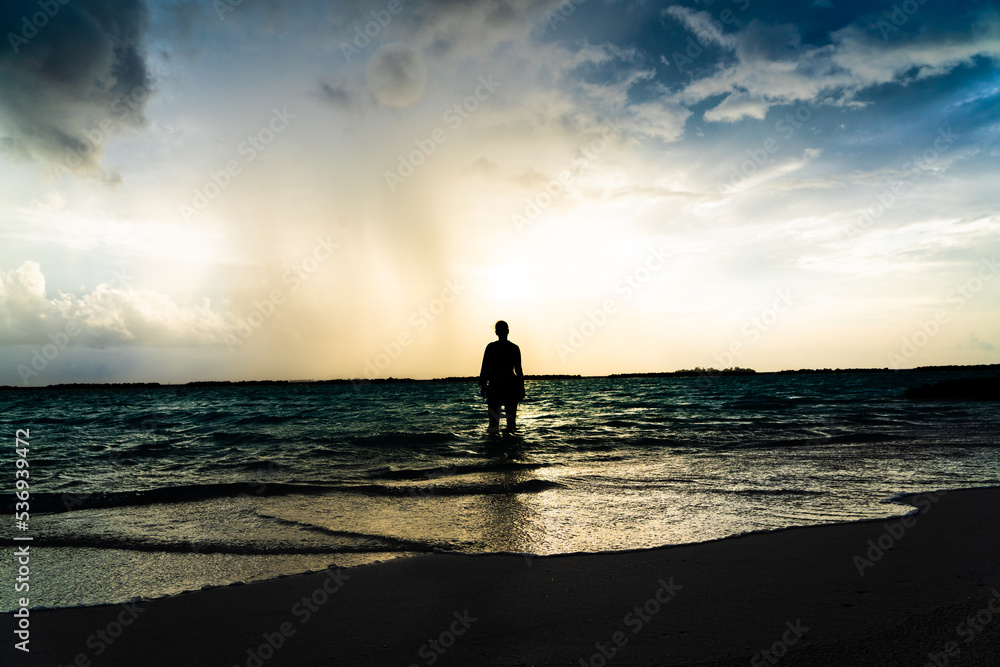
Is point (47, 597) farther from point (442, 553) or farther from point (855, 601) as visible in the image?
point (855, 601)

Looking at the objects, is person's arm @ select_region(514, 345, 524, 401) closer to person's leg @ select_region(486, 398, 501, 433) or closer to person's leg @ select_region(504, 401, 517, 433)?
person's leg @ select_region(504, 401, 517, 433)

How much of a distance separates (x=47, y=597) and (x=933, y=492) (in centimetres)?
782

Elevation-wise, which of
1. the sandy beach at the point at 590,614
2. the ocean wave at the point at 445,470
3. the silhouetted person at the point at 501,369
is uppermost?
the silhouetted person at the point at 501,369

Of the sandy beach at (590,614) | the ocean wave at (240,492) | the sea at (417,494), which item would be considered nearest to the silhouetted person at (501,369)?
the sea at (417,494)

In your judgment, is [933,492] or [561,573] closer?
[561,573]

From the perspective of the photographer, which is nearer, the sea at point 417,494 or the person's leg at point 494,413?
the sea at point 417,494

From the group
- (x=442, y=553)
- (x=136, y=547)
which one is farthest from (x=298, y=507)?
(x=442, y=553)

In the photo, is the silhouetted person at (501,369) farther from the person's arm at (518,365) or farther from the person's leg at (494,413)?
the person's leg at (494,413)

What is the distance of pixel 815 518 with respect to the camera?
188 inches

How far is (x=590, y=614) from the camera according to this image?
2.77 metres

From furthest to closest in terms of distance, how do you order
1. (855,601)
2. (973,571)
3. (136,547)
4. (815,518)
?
(815,518) < (136,547) < (973,571) < (855,601)

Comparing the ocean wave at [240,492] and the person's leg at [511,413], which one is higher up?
the person's leg at [511,413]

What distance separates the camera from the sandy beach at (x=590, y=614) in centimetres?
233

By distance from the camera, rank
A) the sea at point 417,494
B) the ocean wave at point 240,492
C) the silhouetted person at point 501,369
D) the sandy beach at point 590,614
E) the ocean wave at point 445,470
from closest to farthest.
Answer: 1. the sandy beach at point 590,614
2. the sea at point 417,494
3. the ocean wave at point 240,492
4. the ocean wave at point 445,470
5. the silhouetted person at point 501,369
